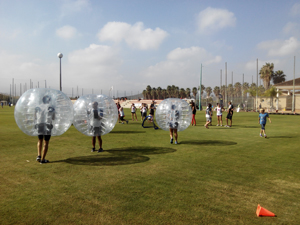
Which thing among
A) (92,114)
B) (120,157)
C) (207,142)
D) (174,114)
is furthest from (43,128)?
(207,142)

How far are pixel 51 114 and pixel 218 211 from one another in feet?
16.0

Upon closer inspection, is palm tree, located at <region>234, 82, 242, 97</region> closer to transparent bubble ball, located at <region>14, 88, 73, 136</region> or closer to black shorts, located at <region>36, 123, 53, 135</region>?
transparent bubble ball, located at <region>14, 88, 73, 136</region>

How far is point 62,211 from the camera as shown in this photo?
3961 millimetres

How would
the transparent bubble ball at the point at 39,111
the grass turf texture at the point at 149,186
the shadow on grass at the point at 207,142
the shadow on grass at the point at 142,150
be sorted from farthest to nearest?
the shadow on grass at the point at 207,142 → the shadow on grass at the point at 142,150 → the transparent bubble ball at the point at 39,111 → the grass turf texture at the point at 149,186

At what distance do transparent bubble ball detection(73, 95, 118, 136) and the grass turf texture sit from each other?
0.93m

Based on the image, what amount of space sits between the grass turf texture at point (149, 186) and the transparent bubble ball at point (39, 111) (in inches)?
41.1

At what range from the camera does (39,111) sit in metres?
6.44

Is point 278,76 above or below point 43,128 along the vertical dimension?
above

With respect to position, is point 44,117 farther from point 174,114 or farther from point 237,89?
point 237,89

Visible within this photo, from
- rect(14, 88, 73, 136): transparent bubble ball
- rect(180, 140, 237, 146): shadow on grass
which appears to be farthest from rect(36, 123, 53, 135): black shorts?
rect(180, 140, 237, 146): shadow on grass

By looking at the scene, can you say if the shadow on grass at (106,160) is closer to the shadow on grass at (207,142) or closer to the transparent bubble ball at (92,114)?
the transparent bubble ball at (92,114)

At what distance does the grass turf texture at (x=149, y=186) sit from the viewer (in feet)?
12.6

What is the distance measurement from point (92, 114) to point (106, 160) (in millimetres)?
1543

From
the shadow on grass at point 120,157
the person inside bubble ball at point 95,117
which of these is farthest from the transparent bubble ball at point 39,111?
the shadow on grass at point 120,157
